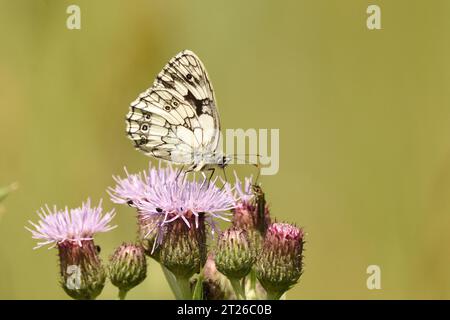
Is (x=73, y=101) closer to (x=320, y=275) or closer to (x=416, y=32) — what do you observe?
(x=320, y=275)

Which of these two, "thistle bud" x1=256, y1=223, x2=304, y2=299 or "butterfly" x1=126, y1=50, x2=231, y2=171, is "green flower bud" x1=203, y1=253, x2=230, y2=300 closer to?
"thistle bud" x1=256, y1=223, x2=304, y2=299

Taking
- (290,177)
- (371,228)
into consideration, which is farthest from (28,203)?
(371,228)

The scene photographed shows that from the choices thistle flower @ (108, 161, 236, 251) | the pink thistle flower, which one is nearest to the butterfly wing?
thistle flower @ (108, 161, 236, 251)

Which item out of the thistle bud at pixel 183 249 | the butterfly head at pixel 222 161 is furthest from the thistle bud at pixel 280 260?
the butterfly head at pixel 222 161

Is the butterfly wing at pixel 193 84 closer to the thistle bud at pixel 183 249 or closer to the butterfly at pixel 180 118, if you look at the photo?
the butterfly at pixel 180 118

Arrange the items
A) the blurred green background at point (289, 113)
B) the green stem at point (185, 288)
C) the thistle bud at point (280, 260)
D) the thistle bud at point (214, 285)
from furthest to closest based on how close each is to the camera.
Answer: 1. the blurred green background at point (289, 113)
2. the thistle bud at point (214, 285)
3. the green stem at point (185, 288)
4. the thistle bud at point (280, 260)
